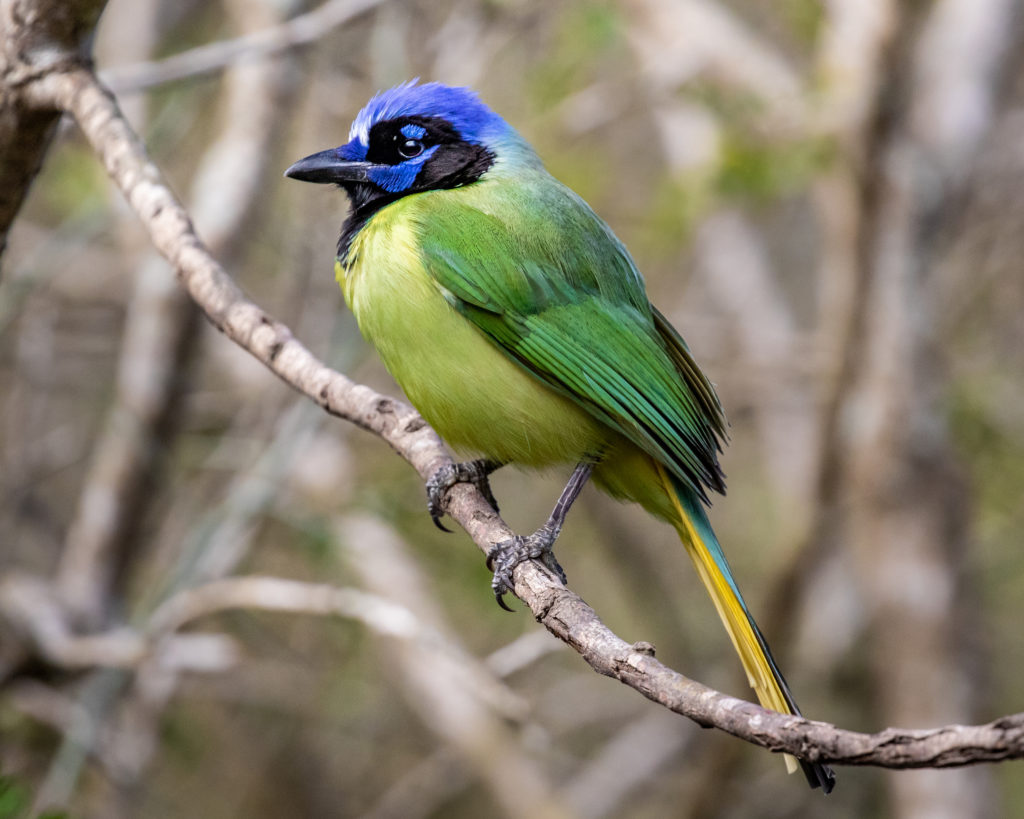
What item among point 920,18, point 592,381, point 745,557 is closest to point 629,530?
point 745,557

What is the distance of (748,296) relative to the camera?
6.43 metres

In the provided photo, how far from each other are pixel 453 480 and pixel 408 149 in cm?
117

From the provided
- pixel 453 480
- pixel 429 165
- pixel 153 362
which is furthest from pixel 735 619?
pixel 153 362

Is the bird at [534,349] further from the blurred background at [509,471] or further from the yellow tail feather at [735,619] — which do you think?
the blurred background at [509,471]

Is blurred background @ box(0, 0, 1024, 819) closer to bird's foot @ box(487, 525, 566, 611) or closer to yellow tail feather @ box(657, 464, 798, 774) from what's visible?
bird's foot @ box(487, 525, 566, 611)

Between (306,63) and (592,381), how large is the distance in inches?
109

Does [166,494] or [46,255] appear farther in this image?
[166,494]

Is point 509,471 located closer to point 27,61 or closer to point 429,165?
point 429,165

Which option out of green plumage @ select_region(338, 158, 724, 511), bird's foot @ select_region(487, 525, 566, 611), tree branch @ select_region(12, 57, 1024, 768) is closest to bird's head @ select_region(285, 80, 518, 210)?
green plumage @ select_region(338, 158, 724, 511)

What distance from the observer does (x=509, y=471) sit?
6113 millimetres

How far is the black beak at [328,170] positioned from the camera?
332 centimetres

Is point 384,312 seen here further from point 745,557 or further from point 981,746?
point 745,557

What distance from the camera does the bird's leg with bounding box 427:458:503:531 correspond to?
2.81 m

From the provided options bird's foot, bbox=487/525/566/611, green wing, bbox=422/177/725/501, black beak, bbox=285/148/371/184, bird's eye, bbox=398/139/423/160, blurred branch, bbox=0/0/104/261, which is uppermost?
bird's eye, bbox=398/139/423/160
